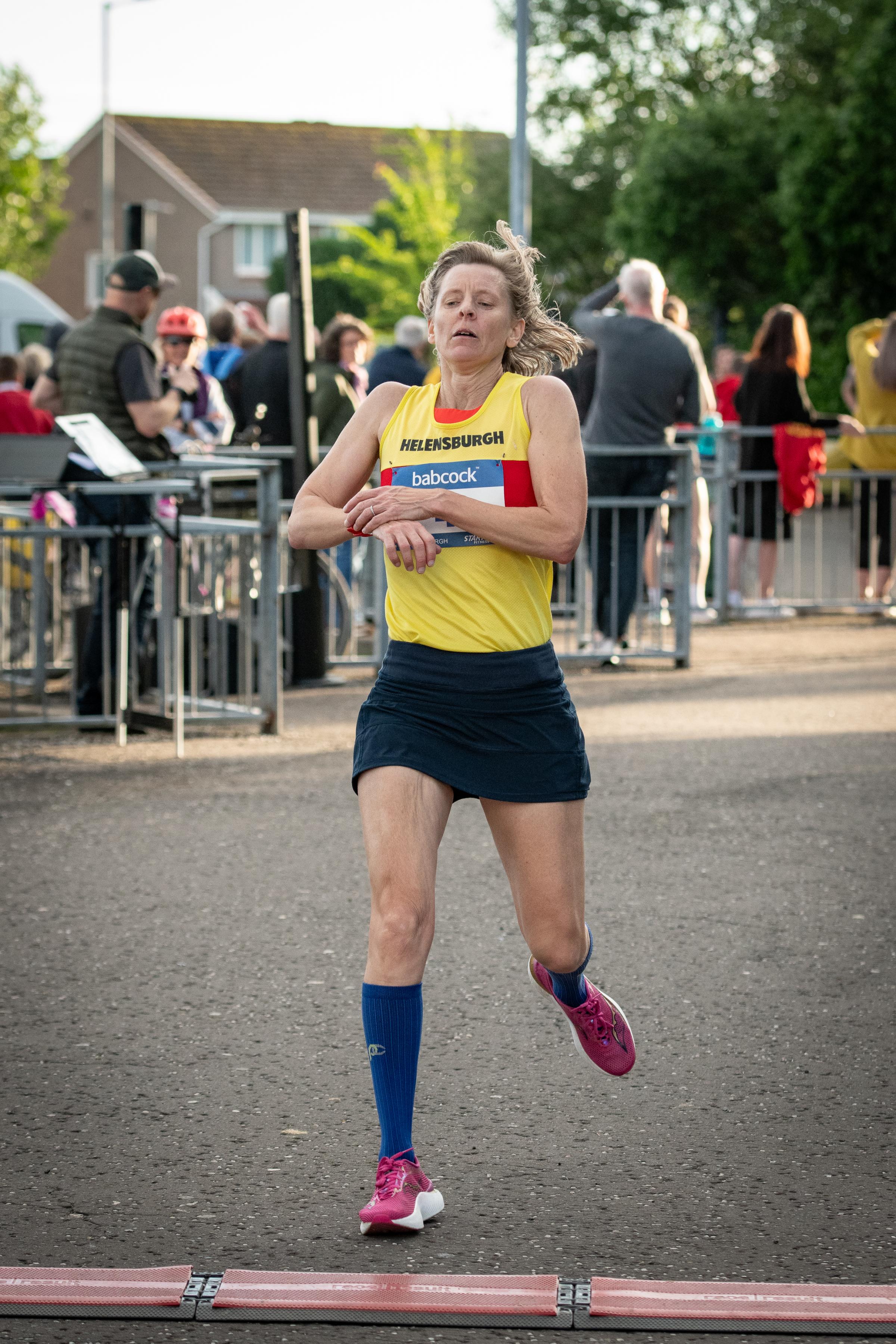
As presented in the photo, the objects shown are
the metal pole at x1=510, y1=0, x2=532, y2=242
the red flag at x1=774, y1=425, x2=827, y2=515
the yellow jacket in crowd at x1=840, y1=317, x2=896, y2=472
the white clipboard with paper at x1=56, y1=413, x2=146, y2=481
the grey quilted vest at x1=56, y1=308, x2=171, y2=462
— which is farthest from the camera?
the metal pole at x1=510, y1=0, x2=532, y2=242

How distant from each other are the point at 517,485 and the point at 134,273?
6.12 meters

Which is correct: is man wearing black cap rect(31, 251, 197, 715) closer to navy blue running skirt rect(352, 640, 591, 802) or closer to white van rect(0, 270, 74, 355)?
navy blue running skirt rect(352, 640, 591, 802)

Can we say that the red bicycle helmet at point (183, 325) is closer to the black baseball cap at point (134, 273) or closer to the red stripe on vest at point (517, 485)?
the black baseball cap at point (134, 273)

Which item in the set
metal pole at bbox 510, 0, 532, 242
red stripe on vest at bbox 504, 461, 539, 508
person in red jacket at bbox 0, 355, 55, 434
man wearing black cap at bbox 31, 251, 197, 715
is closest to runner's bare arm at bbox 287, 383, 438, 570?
red stripe on vest at bbox 504, 461, 539, 508

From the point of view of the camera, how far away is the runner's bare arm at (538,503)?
381 cm

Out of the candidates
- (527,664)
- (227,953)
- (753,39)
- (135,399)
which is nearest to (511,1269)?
(527,664)

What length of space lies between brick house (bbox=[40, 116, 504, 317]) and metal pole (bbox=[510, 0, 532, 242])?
55.5 m

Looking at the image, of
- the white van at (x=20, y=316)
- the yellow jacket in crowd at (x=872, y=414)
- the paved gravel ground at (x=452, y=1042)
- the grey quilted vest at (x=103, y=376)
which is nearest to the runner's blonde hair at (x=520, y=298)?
the paved gravel ground at (x=452, y=1042)

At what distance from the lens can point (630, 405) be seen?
1206 cm

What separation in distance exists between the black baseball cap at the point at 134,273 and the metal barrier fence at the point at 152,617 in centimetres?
98

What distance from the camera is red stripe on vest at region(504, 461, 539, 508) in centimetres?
395

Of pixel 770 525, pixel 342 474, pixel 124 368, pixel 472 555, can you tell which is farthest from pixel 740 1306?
pixel 770 525

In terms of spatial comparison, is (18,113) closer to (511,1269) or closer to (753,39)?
(753,39)

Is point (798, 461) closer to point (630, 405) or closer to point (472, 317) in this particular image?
point (630, 405)
